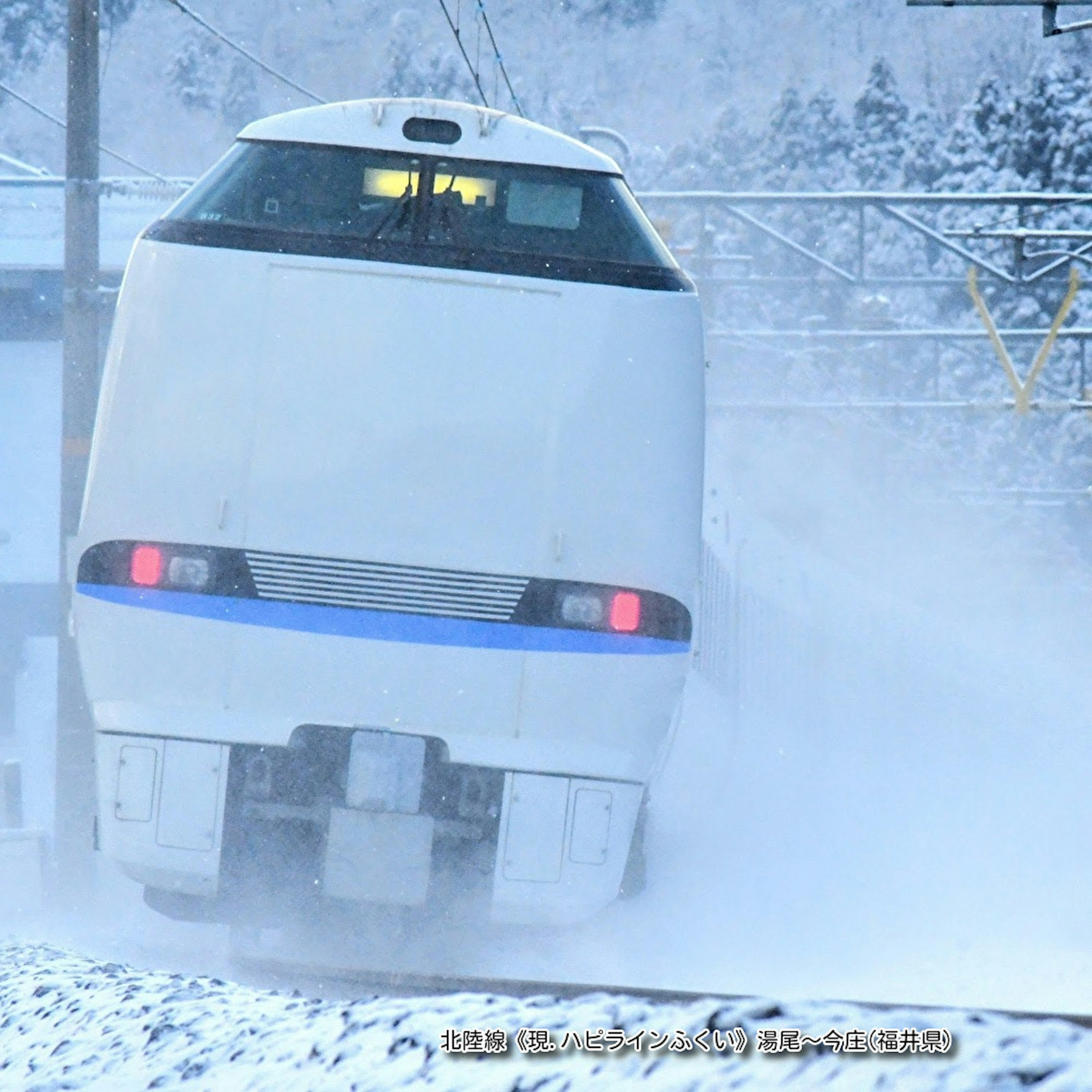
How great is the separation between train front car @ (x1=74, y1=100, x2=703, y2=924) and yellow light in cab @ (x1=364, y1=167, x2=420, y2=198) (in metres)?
0.14

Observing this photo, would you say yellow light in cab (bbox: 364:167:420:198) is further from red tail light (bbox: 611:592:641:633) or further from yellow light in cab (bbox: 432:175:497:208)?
red tail light (bbox: 611:592:641:633)

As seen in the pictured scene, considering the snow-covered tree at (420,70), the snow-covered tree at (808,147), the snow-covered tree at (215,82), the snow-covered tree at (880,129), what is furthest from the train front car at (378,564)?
the snow-covered tree at (215,82)

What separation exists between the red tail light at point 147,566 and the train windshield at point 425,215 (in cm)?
97

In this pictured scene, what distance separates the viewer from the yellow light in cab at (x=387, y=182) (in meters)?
5.88

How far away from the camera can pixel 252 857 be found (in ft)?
18.5

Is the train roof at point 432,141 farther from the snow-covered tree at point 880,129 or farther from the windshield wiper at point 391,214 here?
the snow-covered tree at point 880,129

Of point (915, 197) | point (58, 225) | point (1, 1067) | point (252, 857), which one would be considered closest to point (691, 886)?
point (252, 857)

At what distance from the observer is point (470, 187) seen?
19.6 feet

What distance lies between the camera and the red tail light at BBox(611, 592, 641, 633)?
5527 millimetres

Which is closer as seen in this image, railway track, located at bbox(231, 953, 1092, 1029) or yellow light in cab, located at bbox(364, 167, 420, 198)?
railway track, located at bbox(231, 953, 1092, 1029)

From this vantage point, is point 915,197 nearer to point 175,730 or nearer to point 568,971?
point 568,971

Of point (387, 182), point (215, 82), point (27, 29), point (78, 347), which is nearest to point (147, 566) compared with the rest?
point (387, 182)

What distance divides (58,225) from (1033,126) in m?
41.3

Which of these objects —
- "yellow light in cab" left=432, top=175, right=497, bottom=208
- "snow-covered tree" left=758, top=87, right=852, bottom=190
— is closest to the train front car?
"yellow light in cab" left=432, top=175, right=497, bottom=208
